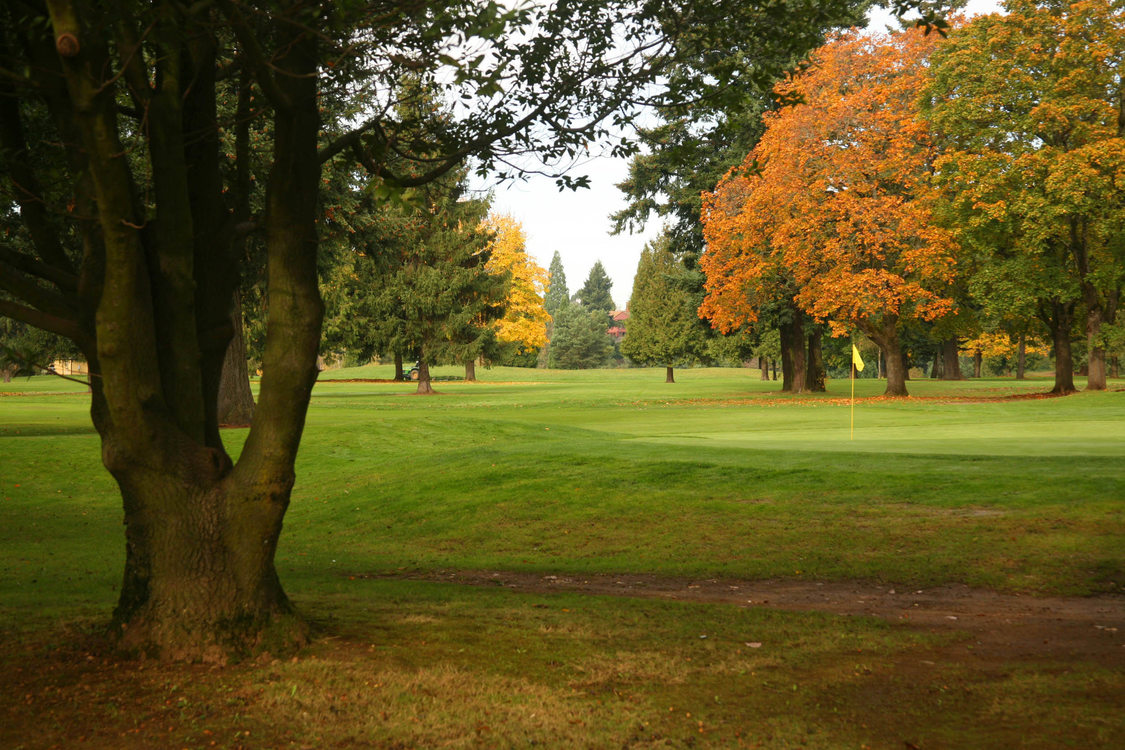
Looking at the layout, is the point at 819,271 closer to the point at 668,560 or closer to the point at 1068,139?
the point at 1068,139

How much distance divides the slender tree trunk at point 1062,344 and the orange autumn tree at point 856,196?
15.8 feet

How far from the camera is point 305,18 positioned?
6250 millimetres

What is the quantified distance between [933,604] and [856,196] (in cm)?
3368

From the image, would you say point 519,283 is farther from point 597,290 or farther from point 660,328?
point 597,290

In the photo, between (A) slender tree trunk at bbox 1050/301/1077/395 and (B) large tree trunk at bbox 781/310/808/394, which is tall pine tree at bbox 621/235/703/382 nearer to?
(B) large tree trunk at bbox 781/310/808/394

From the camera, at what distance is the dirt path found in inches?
285

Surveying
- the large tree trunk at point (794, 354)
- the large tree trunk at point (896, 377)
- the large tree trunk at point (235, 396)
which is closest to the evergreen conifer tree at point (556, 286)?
the large tree trunk at point (794, 354)

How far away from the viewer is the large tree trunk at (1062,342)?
127 feet

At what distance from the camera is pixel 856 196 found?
39.9 meters

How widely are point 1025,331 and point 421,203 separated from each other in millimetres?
44014

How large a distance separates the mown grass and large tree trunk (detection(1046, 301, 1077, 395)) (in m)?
A: 17.4

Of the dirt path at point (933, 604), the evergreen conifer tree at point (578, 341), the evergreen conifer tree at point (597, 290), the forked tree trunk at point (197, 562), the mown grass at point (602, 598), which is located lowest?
the dirt path at point (933, 604)

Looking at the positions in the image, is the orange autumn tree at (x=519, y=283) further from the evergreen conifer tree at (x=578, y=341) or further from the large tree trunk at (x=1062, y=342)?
the evergreen conifer tree at (x=578, y=341)

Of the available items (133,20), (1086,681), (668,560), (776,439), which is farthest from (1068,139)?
(133,20)
